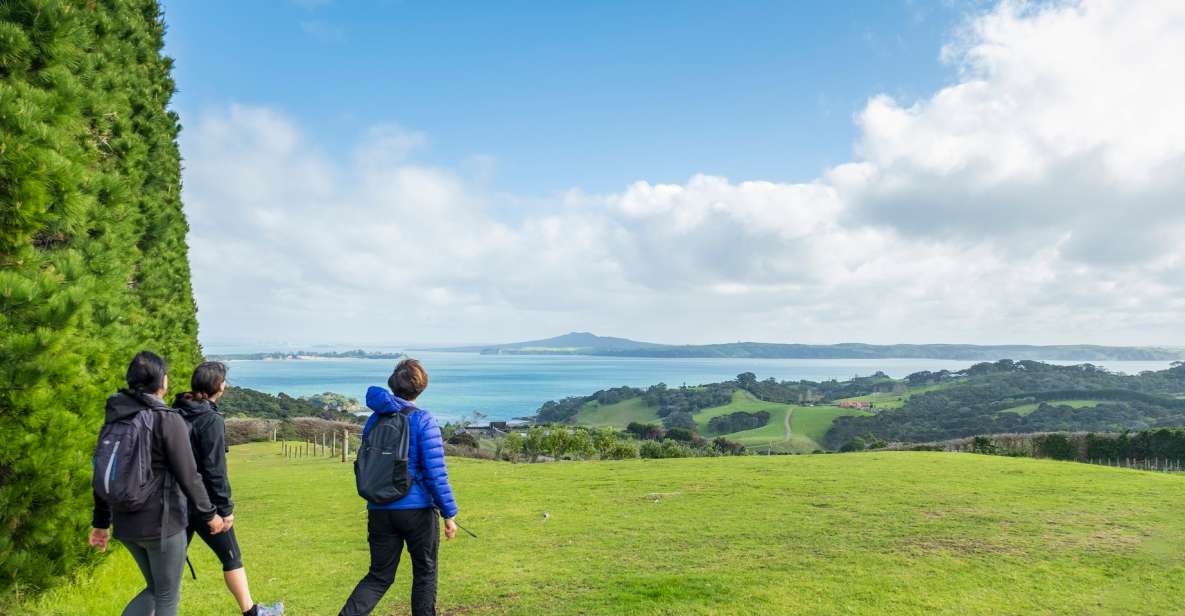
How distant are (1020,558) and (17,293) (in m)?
12.2

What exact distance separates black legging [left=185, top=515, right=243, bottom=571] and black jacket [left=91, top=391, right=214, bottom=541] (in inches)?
20.4

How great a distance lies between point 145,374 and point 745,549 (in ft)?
26.3

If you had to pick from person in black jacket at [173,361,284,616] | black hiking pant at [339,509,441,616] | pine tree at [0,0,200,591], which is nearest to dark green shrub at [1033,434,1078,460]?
black hiking pant at [339,509,441,616]

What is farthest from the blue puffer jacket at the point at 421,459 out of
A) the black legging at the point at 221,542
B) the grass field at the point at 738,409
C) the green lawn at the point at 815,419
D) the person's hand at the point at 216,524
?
the grass field at the point at 738,409

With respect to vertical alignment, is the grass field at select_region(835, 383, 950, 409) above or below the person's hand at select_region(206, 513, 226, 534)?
below

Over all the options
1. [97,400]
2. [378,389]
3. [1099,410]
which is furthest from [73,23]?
[1099,410]

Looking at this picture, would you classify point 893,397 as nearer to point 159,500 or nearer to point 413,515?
point 413,515

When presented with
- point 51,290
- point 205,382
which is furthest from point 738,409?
point 51,290

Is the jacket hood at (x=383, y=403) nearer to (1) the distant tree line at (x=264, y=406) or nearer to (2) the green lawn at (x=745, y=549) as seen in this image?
(2) the green lawn at (x=745, y=549)

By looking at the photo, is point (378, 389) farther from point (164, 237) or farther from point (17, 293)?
point (164, 237)

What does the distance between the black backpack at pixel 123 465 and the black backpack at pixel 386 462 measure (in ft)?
4.71

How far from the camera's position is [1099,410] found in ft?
355

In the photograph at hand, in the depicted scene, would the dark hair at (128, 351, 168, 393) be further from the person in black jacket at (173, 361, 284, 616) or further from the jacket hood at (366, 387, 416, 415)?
the jacket hood at (366, 387, 416, 415)

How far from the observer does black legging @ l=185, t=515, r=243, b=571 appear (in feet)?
16.1
